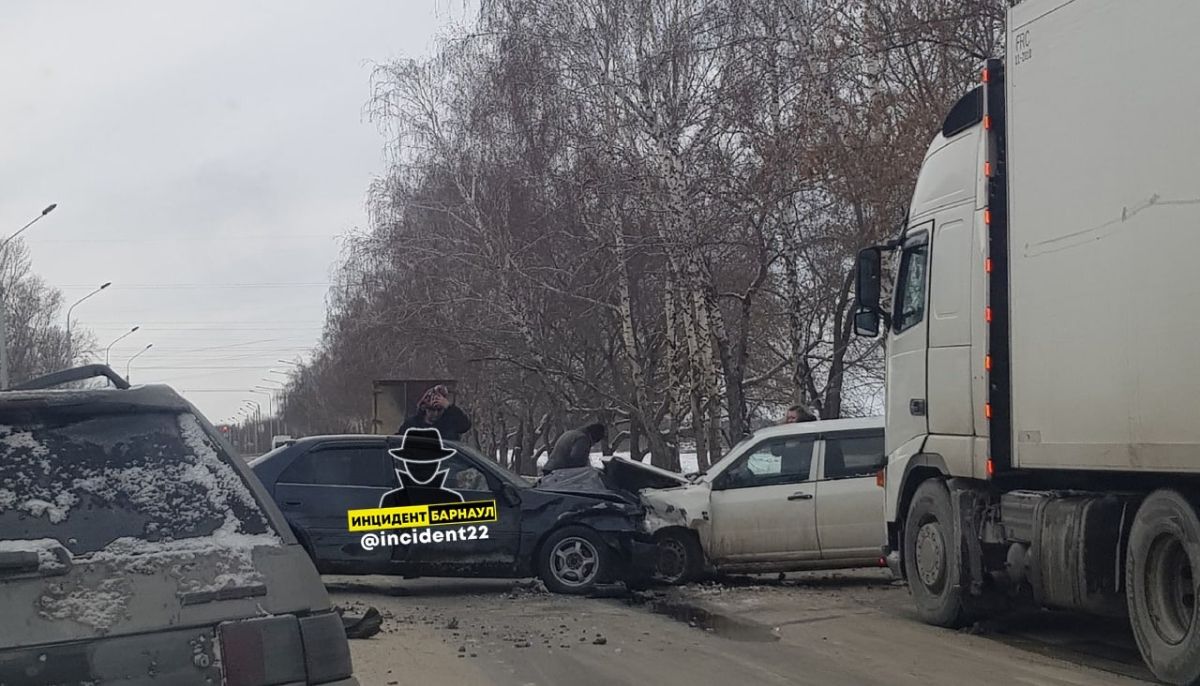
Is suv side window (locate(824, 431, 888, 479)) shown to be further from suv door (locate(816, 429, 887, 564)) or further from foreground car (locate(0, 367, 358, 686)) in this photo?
foreground car (locate(0, 367, 358, 686))

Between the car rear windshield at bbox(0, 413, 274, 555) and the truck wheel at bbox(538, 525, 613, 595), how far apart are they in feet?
27.6

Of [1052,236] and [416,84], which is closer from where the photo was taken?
[1052,236]

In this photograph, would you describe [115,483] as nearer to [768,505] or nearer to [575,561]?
[575,561]

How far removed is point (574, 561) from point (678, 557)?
126cm

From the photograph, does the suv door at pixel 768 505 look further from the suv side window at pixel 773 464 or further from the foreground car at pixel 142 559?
the foreground car at pixel 142 559

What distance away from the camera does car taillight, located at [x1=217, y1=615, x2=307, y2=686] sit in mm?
3420

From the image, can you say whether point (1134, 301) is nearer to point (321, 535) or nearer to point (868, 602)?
point (868, 602)

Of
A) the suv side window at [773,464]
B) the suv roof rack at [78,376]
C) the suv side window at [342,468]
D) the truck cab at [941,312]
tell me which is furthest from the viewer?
the suv side window at [773,464]

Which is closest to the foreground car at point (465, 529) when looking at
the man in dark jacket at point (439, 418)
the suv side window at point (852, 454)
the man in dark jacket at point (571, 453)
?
the suv side window at point (852, 454)

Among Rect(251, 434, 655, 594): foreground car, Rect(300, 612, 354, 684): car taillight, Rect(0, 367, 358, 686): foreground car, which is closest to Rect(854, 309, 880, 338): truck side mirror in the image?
Rect(251, 434, 655, 594): foreground car

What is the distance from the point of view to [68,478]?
3678mm

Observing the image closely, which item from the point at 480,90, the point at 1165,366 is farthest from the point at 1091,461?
the point at 480,90

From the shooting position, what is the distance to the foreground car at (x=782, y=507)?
12.4m

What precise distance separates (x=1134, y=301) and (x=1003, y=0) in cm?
947
